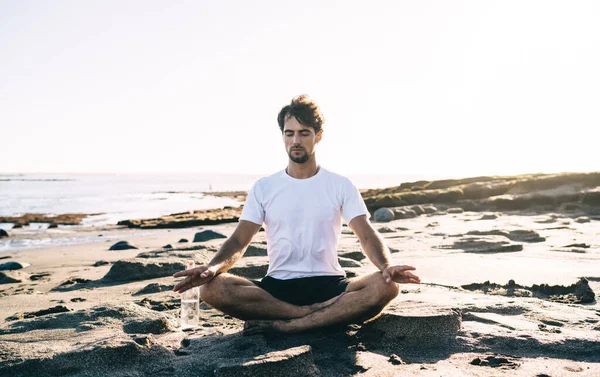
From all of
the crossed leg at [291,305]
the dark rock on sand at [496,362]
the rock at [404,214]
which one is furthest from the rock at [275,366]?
the rock at [404,214]

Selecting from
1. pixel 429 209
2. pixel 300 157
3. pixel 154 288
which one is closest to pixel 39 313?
pixel 154 288

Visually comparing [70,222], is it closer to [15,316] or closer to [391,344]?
[15,316]

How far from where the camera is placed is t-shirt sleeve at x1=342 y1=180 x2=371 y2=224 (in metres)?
4.07

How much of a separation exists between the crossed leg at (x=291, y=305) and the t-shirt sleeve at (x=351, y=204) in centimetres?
51

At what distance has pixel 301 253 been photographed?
4.01 metres

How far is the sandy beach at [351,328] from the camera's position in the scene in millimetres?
3172

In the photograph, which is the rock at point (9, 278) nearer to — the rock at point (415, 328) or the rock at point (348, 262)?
the rock at point (348, 262)

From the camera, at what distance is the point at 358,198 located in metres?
4.12

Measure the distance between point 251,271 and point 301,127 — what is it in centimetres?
306

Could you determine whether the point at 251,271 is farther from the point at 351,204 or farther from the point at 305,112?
the point at 305,112

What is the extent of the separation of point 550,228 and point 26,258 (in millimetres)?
10785

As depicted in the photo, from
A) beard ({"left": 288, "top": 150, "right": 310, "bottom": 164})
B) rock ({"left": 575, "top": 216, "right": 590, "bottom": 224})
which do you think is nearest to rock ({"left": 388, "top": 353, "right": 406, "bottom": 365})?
beard ({"left": 288, "top": 150, "right": 310, "bottom": 164})

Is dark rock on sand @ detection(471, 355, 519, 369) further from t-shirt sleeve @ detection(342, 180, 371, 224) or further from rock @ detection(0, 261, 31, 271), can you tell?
rock @ detection(0, 261, 31, 271)

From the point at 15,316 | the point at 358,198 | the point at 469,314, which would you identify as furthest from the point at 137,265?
the point at 469,314
